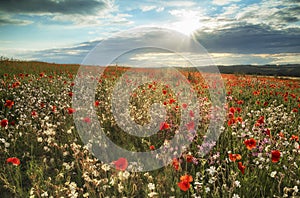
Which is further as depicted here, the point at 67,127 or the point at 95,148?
the point at 67,127

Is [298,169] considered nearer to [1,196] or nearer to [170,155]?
[170,155]

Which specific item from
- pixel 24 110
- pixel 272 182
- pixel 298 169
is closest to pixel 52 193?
pixel 272 182

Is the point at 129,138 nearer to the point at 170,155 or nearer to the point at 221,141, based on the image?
the point at 170,155

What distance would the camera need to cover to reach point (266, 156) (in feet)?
13.2

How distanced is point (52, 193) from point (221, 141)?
111 inches

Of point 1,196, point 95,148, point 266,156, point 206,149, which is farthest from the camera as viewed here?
point 95,148

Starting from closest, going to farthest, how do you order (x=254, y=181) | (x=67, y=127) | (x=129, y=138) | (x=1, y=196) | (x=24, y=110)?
1. (x=254, y=181)
2. (x=1, y=196)
3. (x=129, y=138)
4. (x=67, y=127)
5. (x=24, y=110)

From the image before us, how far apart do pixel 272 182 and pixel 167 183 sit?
139 cm

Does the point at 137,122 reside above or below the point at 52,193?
above

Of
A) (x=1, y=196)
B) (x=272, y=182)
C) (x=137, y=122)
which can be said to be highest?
(x=137, y=122)

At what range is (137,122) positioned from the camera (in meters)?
5.78

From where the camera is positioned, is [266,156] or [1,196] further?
[266,156]

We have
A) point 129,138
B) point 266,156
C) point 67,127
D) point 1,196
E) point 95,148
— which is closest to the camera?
point 1,196

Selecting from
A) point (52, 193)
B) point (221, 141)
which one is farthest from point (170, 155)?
point (52, 193)
